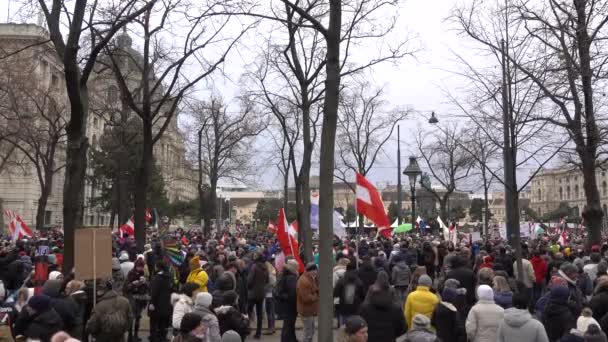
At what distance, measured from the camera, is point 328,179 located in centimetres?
735

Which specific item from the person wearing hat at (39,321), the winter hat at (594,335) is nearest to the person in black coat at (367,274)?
the winter hat at (594,335)

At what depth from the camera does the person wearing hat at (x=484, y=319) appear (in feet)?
24.0

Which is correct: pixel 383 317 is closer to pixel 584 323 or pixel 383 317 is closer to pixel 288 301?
pixel 584 323

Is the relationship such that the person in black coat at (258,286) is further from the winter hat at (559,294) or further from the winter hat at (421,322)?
the winter hat at (421,322)

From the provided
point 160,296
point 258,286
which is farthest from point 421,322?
point 258,286

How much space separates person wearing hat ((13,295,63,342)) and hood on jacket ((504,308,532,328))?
5.29 m

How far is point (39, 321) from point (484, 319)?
539 cm

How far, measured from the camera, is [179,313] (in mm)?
7992

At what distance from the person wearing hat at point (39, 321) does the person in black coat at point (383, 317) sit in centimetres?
377

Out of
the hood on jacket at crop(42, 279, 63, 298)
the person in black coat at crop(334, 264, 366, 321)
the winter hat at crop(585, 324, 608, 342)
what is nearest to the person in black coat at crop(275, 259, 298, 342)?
the person in black coat at crop(334, 264, 366, 321)

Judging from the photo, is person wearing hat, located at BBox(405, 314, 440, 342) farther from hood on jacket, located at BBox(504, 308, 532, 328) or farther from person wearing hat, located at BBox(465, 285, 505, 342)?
person wearing hat, located at BBox(465, 285, 505, 342)

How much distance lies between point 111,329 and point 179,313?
1321 mm

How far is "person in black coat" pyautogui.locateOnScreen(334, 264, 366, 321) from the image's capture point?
33.5 ft

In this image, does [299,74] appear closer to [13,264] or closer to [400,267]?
[400,267]
